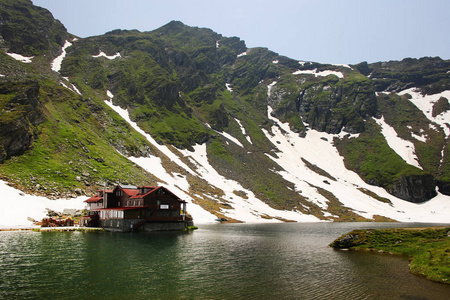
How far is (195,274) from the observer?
3025 centimetres

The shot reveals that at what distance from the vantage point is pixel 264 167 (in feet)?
641

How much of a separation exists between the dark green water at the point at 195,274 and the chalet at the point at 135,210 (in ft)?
91.7

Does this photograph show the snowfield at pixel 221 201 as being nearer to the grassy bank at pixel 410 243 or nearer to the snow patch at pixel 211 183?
the snow patch at pixel 211 183

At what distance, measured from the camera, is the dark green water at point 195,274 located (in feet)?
76.8

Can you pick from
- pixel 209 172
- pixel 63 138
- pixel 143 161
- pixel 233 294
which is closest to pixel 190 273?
pixel 233 294

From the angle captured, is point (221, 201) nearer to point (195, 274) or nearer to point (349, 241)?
point (349, 241)

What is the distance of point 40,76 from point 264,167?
141916mm

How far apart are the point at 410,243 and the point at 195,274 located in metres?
34.6

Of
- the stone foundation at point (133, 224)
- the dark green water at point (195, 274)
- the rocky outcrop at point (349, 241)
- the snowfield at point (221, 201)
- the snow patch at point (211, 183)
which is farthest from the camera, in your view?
the snow patch at point (211, 183)

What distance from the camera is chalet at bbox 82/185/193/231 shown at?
243ft

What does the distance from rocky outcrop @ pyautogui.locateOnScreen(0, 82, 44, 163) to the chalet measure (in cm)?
3363

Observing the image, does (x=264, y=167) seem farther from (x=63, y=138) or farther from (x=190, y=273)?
(x=190, y=273)

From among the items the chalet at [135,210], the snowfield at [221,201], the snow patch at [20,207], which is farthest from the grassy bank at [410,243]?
the snow patch at [20,207]

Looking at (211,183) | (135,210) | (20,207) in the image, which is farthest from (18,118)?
(211,183)
